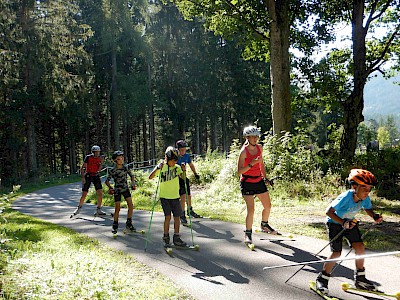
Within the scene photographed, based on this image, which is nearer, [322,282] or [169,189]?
[322,282]

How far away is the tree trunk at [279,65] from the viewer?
15.0m

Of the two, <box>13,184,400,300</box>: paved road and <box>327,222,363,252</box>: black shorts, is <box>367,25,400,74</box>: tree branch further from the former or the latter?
<box>327,222,363,252</box>: black shorts

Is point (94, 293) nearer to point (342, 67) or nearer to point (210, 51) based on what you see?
point (342, 67)

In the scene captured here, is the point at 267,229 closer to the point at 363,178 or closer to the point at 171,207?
the point at 171,207

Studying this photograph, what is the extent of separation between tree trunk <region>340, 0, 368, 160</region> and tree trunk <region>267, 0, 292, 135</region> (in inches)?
106

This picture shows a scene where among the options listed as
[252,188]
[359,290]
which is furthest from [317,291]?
[252,188]

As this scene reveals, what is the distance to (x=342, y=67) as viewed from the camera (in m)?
19.2

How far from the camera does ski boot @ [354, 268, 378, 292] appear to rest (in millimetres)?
4594

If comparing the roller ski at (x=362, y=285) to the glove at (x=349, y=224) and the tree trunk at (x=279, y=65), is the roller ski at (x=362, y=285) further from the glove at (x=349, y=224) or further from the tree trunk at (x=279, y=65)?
the tree trunk at (x=279, y=65)

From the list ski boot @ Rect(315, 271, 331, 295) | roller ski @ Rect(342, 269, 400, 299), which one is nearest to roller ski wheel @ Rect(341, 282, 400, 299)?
roller ski @ Rect(342, 269, 400, 299)

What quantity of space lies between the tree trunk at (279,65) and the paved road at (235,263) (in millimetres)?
7364

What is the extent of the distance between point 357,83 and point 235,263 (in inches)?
501

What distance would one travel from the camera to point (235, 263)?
19.5 feet

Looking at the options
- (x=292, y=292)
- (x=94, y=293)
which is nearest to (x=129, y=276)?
(x=94, y=293)
